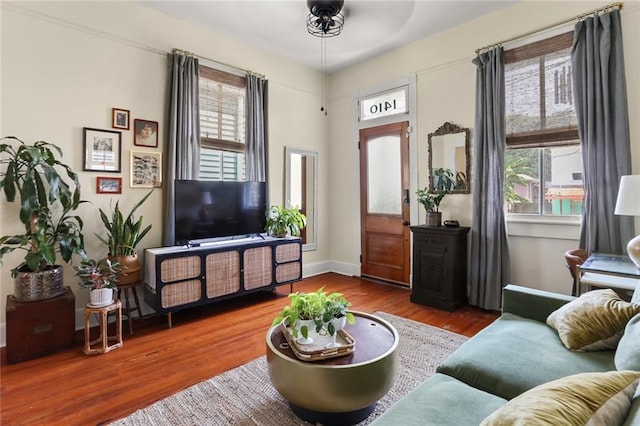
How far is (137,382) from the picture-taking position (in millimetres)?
2268

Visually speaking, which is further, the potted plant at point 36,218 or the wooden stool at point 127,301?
the wooden stool at point 127,301

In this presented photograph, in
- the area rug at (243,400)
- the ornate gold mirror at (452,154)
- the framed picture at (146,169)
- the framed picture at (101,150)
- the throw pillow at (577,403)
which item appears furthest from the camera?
the ornate gold mirror at (452,154)

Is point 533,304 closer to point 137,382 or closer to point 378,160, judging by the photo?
point 137,382

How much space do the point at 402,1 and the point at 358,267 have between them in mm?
3539

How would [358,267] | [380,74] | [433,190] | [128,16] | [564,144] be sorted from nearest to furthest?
[564,144]
[128,16]
[433,190]
[380,74]
[358,267]

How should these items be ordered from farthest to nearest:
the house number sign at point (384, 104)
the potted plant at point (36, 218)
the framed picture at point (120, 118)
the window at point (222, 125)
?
the house number sign at point (384, 104) < the window at point (222, 125) < the framed picture at point (120, 118) < the potted plant at point (36, 218)

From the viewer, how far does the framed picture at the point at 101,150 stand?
321 centimetres

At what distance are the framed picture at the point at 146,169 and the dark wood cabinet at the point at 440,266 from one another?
119 inches

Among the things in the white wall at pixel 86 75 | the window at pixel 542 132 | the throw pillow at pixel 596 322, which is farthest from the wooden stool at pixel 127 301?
the window at pixel 542 132

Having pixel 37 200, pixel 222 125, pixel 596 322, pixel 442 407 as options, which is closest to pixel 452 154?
pixel 596 322

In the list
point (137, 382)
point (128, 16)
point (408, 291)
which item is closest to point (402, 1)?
point (128, 16)

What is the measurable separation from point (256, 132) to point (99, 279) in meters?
2.50

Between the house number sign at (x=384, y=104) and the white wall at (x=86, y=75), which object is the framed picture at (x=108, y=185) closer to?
the white wall at (x=86, y=75)

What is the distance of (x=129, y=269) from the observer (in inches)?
123
